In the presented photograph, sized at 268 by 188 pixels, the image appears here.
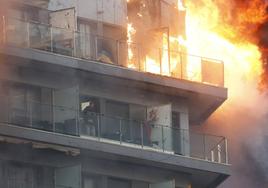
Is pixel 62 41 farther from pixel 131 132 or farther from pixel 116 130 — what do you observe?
pixel 131 132

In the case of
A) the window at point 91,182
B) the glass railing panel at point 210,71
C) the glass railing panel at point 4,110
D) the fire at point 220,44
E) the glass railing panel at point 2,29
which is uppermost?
the fire at point 220,44

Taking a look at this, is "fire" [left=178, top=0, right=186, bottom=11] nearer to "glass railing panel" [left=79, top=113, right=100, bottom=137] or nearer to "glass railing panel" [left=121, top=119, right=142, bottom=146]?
"glass railing panel" [left=121, top=119, right=142, bottom=146]

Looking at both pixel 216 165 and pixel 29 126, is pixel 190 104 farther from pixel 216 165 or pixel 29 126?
pixel 29 126

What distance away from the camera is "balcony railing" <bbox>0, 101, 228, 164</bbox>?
63.9 meters

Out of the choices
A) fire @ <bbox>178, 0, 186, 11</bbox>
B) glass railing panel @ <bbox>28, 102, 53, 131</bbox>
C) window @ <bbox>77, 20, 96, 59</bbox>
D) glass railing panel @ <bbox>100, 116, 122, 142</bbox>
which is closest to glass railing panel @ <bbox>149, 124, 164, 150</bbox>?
glass railing panel @ <bbox>100, 116, 122, 142</bbox>

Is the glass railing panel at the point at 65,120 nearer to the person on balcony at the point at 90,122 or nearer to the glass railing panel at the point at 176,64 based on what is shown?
the person on balcony at the point at 90,122

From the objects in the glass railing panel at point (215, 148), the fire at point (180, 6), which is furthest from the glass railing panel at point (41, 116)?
the fire at point (180, 6)

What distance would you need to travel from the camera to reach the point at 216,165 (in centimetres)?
6831

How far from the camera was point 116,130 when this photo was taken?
6600 centimetres

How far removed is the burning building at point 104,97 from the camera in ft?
210

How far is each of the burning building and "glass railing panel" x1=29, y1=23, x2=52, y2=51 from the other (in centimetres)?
4

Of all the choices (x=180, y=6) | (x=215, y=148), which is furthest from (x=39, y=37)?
(x=215, y=148)

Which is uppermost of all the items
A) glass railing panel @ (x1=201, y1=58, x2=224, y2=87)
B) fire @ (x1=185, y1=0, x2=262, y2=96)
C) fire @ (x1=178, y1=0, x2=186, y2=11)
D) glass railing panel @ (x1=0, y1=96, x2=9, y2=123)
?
fire @ (x1=178, y1=0, x2=186, y2=11)

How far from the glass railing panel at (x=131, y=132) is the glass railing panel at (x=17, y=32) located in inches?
204
